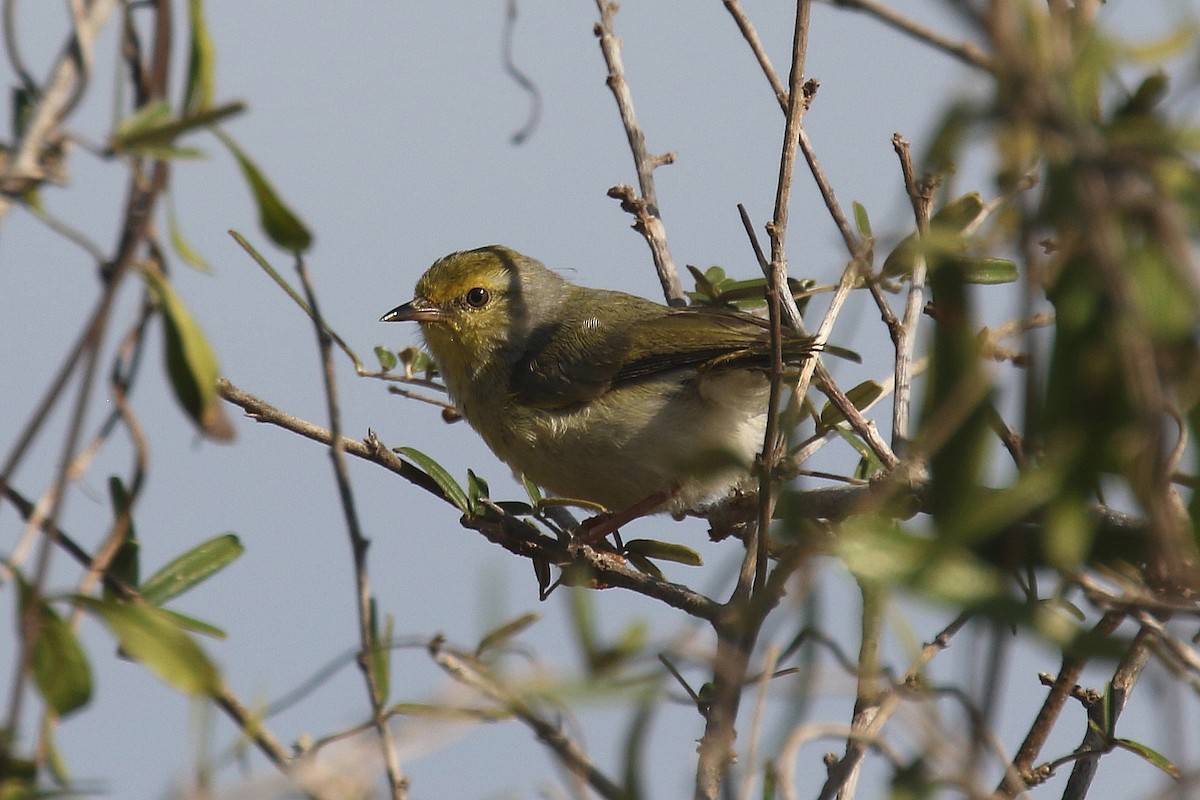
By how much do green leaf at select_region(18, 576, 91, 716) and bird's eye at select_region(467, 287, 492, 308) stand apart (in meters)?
5.16

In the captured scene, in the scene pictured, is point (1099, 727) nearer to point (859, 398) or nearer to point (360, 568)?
point (859, 398)

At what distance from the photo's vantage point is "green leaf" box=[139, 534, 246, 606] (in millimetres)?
2010

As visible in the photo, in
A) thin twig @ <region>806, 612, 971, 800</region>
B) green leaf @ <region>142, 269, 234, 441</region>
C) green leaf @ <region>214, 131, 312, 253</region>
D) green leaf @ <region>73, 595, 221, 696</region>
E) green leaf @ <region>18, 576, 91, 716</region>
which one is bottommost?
thin twig @ <region>806, 612, 971, 800</region>

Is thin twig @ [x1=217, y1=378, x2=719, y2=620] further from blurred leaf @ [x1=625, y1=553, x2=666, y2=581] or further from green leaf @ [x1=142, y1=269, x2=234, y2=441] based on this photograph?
green leaf @ [x1=142, y1=269, x2=234, y2=441]

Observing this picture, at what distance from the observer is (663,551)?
4.16 m

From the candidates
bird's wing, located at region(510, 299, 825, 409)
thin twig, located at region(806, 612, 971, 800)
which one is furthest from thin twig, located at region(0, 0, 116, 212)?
bird's wing, located at region(510, 299, 825, 409)

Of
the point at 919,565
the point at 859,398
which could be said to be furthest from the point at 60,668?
the point at 859,398

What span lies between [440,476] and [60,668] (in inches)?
87.2

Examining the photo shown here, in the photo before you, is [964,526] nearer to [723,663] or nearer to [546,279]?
[723,663]

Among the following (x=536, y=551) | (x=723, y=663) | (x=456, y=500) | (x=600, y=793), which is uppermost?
(x=723, y=663)

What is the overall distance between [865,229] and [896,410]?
1113 mm

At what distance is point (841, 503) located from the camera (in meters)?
3.43

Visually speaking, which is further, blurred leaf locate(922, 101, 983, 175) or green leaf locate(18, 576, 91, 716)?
green leaf locate(18, 576, 91, 716)

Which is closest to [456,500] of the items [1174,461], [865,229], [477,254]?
[865,229]
